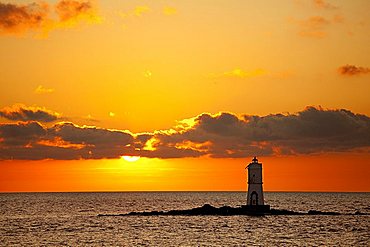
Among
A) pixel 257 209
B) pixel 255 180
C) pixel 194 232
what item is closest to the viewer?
pixel 194 232

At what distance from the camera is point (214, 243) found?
70375 millimetres

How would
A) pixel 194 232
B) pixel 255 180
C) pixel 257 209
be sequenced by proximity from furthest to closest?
pixel 257 209, pixel 255 180, pixel 194 232

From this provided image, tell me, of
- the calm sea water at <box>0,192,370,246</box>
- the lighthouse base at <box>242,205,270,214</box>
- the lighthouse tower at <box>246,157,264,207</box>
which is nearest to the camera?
the calm sea water at <box>0,192,370,246</box>

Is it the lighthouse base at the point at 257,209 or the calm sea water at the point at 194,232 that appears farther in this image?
the lighthouse base at the point at 257,209

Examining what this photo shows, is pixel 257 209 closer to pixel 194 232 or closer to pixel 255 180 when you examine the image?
pixel 255 180

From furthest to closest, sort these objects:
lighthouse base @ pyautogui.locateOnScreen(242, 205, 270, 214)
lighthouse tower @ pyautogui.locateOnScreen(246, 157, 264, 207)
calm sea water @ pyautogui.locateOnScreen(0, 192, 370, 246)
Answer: lighthouse base @ pyautogui.locateOnScreen(242, 205, 270, 214) < lighthouse tower @ pyautogui.locateOnScreen(246, 157, 264, 207) < calm sea water @ pyautogui.locateOnScreen(0, 192, 370, 246)

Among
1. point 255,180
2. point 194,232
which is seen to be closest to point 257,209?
point 255,180

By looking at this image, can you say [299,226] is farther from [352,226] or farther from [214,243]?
[214,243]

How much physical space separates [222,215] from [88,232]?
3538 centimetres

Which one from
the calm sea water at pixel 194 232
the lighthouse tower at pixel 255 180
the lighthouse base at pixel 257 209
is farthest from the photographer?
the lighthouse base at pixel 257 209

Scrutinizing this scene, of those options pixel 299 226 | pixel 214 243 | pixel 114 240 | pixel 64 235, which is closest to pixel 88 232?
pixel 64 235

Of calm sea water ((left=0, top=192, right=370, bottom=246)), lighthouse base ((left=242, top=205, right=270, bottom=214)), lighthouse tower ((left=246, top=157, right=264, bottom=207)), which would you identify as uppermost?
lighthouse tower ((left=246, top=157, right=264, bottom=207))

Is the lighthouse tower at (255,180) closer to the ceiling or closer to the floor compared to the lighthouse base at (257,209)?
closer to the ceiling

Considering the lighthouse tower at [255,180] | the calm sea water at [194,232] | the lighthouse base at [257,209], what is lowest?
the calm sea water at [194,232]
